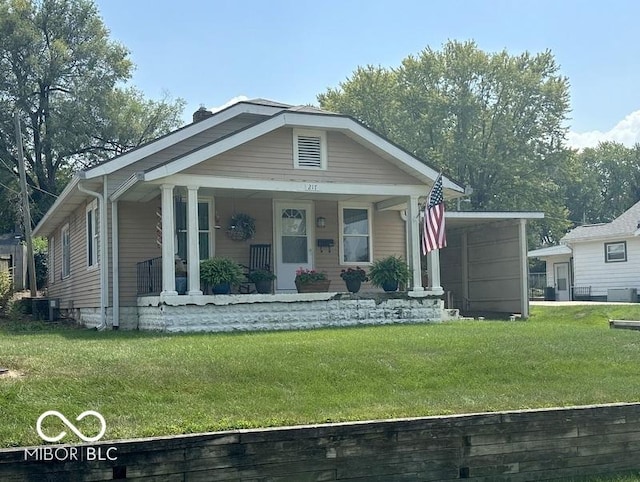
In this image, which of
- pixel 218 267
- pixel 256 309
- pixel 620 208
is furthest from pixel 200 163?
pixel 620 208

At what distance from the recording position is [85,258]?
54.5 feet

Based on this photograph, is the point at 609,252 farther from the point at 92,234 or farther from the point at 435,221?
the point at 92,234

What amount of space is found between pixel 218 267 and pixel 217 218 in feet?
7.66

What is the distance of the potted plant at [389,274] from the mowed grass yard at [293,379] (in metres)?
3.93

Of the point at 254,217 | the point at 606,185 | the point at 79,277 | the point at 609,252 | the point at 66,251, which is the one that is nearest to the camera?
the point at 254,217

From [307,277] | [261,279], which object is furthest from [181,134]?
[307,277]

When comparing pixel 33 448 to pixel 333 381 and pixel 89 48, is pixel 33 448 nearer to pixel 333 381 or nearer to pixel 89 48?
pixel 333 381

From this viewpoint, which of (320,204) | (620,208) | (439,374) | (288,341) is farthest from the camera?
(620,208)

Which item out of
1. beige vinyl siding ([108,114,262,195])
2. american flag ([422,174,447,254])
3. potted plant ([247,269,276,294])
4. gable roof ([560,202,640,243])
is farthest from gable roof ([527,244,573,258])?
potted plant ([247,269,276,294])

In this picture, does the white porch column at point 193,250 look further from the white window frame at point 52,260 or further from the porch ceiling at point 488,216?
the white window frame at point 52,260

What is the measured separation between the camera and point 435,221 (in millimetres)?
13250

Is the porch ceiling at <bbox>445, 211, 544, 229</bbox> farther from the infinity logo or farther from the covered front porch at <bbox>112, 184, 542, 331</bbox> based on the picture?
the infinity logo

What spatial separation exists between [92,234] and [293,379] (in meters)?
9.82

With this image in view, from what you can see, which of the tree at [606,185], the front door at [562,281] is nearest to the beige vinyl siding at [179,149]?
the front door at [562,281]
